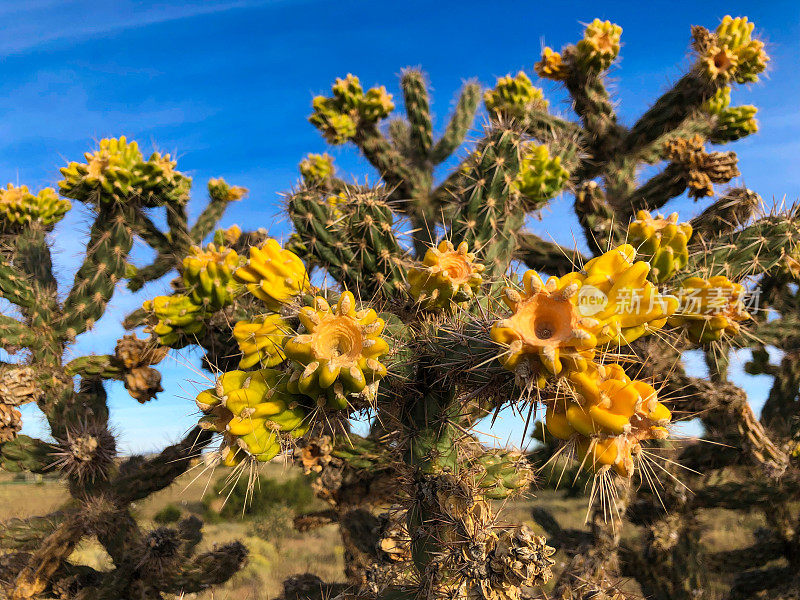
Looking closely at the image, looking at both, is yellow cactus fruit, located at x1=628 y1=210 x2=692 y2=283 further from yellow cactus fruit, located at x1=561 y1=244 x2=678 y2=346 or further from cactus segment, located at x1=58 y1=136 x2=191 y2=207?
cactus segment, located at x1=58 y1=136 x2=191 y2=207

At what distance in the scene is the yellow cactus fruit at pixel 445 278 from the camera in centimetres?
230

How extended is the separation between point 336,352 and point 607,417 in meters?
0.74

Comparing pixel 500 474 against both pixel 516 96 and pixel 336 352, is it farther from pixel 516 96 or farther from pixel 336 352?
pixel 516 96

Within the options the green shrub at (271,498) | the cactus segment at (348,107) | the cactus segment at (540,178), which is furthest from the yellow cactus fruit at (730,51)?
the green shrub at (271,498)

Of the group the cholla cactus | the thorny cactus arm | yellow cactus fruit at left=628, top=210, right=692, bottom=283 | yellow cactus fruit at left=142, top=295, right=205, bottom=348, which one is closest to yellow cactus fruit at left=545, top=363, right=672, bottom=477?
the cholla cactus

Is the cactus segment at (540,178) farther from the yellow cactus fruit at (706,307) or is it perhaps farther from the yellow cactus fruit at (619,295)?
the yellow cactus fruit at (619,295)

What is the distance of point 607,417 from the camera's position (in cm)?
142

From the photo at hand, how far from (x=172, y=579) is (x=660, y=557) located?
12.2ft

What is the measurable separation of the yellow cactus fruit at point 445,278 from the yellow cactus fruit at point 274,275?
0.47m

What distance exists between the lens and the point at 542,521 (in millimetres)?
5340

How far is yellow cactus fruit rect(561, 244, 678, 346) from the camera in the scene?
1.46 metres

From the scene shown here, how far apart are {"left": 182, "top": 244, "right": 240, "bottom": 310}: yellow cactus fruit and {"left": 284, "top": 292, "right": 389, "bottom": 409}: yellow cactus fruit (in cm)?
177

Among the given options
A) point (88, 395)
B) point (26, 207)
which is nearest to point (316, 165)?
point (26, 207)

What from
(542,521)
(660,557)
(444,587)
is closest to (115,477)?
(444,587)
